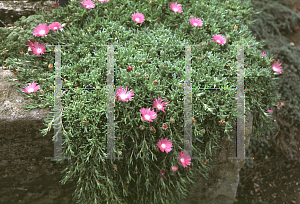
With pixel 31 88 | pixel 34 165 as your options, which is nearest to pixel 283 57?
pixel 31 88

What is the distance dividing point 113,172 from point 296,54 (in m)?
3.34

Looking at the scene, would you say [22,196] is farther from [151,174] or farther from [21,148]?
[151,174]

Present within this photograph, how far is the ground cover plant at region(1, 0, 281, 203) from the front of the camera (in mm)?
2016

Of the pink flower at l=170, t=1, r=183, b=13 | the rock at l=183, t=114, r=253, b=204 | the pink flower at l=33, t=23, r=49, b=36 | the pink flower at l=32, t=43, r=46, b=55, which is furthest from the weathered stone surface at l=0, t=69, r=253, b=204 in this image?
the pink flower at l=170, t=1, r=183, b=13

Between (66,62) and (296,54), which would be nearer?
(66,62)

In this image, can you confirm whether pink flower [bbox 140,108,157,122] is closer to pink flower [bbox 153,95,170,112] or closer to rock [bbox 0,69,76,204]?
pink flower [bbox 153,95,170,112]

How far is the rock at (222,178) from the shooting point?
7.64 ft

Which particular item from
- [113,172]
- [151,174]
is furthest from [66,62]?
[151,174]

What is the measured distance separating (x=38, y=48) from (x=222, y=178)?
2.04 metres

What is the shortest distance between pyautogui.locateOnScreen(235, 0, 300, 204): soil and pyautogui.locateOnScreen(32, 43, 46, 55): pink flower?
271 centimetres

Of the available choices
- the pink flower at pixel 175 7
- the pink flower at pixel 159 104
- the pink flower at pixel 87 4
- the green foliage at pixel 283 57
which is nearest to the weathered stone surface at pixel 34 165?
the pink flower at pixel 159 104

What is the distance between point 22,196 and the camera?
2.39 metres

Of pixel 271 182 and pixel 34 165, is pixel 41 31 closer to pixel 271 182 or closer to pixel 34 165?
pixel 34 165

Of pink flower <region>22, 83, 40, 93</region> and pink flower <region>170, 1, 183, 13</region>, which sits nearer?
pink flower <region>22, 83, 40, 93</region>
